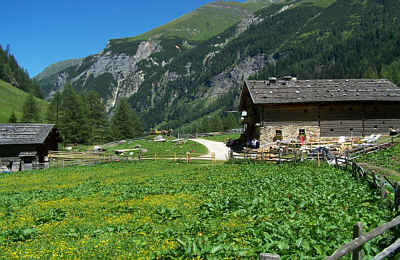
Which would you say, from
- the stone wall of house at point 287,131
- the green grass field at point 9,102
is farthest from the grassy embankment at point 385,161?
the green grass field at point 9,102

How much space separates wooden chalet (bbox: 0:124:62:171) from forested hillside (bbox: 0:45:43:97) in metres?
130

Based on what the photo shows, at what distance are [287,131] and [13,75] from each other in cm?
15631

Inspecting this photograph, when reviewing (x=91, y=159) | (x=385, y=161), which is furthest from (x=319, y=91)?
(x=91, y=159)

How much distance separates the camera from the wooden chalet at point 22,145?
36.2 metres

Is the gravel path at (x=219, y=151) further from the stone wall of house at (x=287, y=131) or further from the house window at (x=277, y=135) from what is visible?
the house window at (x=277, y=135)

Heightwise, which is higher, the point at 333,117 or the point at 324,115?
the point at 324,115

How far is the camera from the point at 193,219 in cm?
1149

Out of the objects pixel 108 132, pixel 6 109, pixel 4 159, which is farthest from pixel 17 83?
pixel 4 159

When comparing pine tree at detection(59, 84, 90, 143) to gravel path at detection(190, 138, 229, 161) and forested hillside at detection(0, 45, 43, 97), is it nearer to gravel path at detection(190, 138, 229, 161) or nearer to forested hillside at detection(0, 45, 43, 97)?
gravel path at detection(190, 138, 229, 161)

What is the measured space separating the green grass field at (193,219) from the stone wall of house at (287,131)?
19.0 meters

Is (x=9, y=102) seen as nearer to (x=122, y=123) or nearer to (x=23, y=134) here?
(x=122, y=123)

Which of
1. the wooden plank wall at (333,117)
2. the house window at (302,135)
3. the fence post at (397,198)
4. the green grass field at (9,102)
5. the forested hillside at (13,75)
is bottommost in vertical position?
the fence post at (397,198)

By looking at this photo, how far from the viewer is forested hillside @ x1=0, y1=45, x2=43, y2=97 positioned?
146125 mm

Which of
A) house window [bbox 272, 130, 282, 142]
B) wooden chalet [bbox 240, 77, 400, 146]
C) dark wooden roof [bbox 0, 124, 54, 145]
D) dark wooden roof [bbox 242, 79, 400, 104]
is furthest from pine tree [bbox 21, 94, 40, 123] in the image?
house window [bbox 272, 130, 282, 142]
